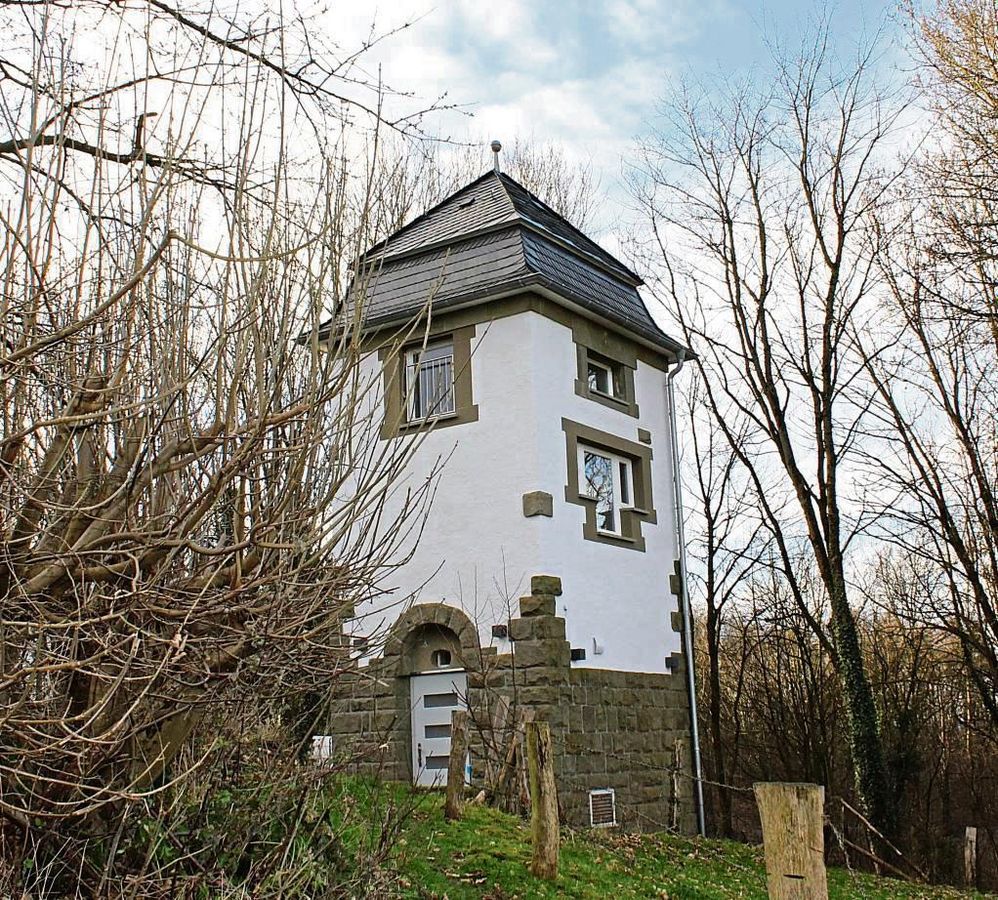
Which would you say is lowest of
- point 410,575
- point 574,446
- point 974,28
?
point 410,575

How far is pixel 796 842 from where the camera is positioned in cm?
459

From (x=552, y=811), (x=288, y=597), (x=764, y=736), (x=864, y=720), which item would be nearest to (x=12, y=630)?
(x=288, y=597)

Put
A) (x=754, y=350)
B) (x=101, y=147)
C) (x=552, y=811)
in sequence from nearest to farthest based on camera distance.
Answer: (x=101, y=147)
(x=552, y=811)
(x=754, y=350)

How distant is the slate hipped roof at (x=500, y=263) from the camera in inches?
567

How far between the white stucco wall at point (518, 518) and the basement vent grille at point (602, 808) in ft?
5.21

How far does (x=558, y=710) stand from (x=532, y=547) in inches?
77.7

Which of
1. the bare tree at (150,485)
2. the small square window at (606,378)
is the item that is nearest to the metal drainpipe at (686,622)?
the small square window at (606,378)

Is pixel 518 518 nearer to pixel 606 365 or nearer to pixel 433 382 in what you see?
pixel 433 382

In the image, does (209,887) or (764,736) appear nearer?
(209,887)

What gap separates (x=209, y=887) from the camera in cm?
540

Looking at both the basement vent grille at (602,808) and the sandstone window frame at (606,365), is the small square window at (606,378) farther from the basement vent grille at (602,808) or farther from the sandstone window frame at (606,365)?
the basement vent grille at (602,808)

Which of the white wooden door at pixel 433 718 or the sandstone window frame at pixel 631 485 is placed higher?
the sandstone window frame at pixel 631 485

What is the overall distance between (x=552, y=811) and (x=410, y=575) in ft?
19.2

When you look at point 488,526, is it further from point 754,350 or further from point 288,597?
point 288,597
